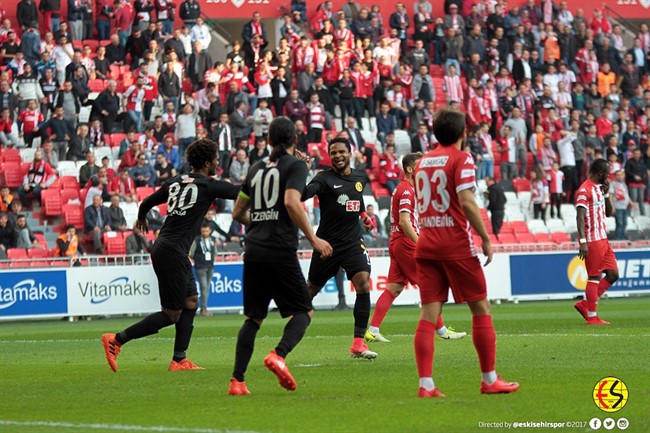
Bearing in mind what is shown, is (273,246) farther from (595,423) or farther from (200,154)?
(595,423)

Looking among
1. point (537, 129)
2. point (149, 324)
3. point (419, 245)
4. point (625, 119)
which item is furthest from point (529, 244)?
point (419, 245)

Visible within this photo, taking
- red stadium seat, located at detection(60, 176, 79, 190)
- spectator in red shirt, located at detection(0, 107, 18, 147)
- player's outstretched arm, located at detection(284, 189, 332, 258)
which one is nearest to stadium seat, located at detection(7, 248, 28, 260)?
red stadium seat, located at detection(60, 176, 79, 190)

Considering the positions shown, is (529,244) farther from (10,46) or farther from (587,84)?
(10,46)

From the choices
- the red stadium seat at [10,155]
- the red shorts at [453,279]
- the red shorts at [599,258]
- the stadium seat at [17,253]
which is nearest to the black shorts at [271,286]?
the red shorts at [453,279]

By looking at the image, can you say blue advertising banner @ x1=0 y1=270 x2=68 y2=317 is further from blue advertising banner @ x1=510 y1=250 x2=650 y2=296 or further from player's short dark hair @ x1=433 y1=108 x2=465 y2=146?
player's short dark hair @ x1=433 y1=108 x2=465 y2=146

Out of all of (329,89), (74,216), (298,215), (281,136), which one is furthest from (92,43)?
(298,215)

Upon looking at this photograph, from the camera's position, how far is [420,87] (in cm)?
3669

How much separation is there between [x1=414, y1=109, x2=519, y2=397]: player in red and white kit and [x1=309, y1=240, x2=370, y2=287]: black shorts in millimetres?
4728

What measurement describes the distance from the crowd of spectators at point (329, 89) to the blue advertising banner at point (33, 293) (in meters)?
1.68

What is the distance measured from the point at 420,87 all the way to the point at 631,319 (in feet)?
57.0

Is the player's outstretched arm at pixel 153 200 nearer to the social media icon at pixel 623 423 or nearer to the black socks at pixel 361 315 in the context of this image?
the black socks at pixel 361 315

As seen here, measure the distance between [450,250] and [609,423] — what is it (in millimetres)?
2117

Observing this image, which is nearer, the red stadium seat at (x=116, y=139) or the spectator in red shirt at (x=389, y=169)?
the red stadium seat at (x=116, y=139)

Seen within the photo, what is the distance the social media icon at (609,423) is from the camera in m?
8.10
